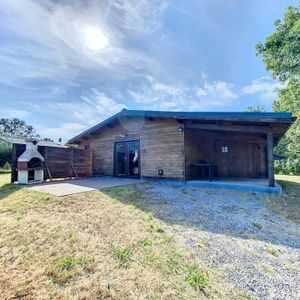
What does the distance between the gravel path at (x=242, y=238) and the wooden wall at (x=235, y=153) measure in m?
4.49

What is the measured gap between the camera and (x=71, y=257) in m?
2.60

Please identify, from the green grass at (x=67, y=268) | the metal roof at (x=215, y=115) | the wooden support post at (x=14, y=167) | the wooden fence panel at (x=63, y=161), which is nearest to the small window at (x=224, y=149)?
the metal roof at (x=215, y=115)

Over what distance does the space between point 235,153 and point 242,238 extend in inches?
310

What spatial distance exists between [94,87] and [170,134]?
6.58 metres

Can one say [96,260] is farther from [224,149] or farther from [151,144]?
[224,149]

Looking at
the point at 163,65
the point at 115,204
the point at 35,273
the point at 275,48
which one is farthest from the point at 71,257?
the point at 275,48

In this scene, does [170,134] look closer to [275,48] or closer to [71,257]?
[71,257]

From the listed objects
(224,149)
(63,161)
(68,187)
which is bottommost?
(68,187)

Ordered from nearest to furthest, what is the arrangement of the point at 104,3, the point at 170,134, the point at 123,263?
the point at 123,263 → the point at 104,3 → the point at 170,134

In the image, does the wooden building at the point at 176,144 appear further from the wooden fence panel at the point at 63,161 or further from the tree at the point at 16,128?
the tree at the point at 16,128

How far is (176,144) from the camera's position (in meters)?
8.49

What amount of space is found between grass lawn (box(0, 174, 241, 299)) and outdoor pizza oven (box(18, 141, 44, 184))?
4.05m

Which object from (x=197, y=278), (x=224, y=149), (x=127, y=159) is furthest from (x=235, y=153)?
(x=197, y=278)

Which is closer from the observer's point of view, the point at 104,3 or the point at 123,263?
the point at 123,263
